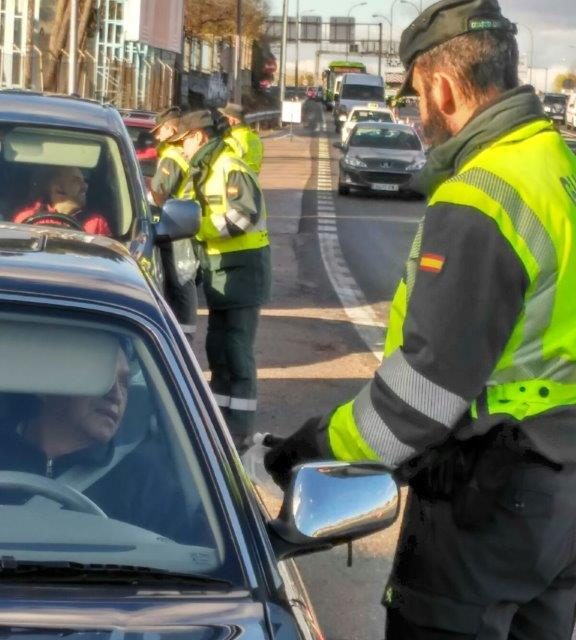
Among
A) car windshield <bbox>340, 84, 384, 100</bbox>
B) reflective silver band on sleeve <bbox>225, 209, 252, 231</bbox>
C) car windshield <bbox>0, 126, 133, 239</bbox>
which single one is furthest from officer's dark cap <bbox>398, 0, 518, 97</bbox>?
car windshield <bbox>340, 84, 384, 100</bbox>

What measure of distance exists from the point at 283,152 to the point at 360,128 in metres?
15.5

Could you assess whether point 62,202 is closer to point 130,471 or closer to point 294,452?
point 294,452

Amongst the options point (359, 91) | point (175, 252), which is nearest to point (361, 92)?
point (359, 91)

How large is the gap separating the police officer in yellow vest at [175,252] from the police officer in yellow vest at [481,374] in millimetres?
5473

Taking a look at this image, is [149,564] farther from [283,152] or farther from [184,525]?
[283,152]

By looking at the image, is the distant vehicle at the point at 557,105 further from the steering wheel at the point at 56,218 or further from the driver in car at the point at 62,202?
the steering wheel at the point at 56,218

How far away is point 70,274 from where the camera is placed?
3.10 meters

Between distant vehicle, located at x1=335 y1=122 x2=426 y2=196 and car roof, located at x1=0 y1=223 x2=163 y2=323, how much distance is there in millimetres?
27148

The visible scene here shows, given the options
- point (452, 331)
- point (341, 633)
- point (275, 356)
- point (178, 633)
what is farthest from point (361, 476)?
point (275, 356)

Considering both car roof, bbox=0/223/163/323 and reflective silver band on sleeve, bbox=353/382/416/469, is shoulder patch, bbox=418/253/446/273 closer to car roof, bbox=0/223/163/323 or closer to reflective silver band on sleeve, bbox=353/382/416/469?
reflective silver band on sleeve, bbox=353/382/416/469

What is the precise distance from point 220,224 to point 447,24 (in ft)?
15.5

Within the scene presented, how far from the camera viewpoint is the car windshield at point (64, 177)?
7.20 m

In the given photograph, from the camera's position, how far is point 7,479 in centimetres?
288

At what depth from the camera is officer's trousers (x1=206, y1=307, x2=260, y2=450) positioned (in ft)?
26.7
